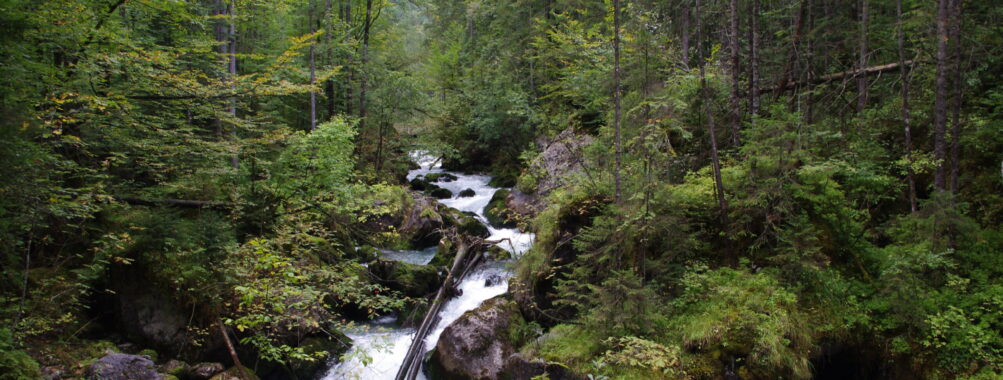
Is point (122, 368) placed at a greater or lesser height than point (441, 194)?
lesser

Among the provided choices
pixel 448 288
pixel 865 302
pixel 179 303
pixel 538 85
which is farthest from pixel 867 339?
pixel 538 85

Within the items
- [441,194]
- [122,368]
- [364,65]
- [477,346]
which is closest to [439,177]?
[441,194]

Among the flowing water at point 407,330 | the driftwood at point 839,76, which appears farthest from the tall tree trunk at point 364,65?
the driftwood at point 839,76

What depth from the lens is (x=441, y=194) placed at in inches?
798

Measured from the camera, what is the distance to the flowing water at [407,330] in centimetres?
868

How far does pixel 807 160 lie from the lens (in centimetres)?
704

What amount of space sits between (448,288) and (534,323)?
3.14 m

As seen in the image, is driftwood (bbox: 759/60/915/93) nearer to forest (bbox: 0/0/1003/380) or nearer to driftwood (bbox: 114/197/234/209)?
forest (bbox: 0/0/1003/380)

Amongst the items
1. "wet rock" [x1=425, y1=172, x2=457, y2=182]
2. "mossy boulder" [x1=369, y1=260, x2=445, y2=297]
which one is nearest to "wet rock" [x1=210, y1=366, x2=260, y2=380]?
"mossy boulder" [x1=369, y1=260, x2=445, y2=297]

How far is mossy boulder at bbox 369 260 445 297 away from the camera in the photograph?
1159 centimetres

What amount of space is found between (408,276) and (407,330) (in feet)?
5.14

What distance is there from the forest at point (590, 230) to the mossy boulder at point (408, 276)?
91 millimetres

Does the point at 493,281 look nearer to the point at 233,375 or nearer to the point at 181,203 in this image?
the point at 233,375

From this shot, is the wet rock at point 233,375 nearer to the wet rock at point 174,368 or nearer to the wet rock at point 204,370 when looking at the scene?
the wet rock at point 204,370
